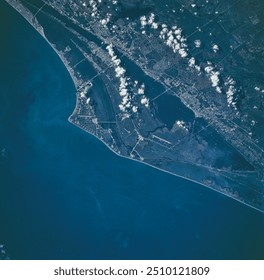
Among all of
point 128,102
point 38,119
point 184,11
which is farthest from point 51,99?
point 184,11

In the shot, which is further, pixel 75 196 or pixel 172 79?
pixel 172 79

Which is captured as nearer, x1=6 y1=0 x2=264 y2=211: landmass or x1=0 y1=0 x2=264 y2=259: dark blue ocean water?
x1=0 y1=0 x2=264 y2=259: dark blue ocean water

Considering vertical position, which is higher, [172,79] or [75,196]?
[172,79]

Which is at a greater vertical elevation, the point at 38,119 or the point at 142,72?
the point at 142,72

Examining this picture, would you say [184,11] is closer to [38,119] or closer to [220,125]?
[220,125]

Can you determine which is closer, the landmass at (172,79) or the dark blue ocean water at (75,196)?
the dark blue ocean water at (75,196)
